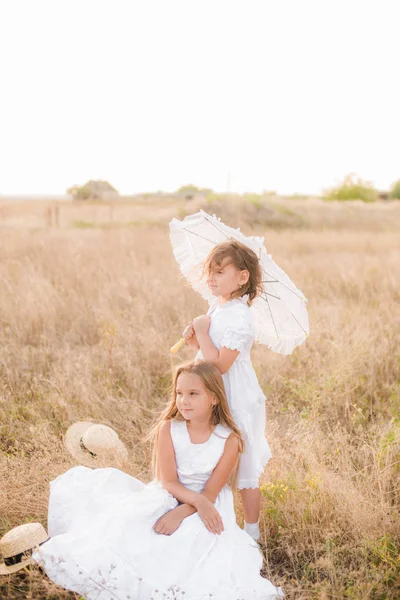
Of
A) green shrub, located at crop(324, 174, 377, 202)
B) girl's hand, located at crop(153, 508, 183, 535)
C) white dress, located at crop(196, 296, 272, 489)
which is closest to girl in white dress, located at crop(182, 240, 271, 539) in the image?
white dress, located at crop(196, 296, 272, 489)

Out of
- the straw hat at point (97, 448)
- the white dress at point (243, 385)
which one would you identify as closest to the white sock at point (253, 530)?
the white dress at point (243, 385)

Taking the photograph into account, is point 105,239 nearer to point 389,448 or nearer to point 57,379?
point 57,379

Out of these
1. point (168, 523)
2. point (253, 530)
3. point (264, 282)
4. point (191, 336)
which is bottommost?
point (253, 530)

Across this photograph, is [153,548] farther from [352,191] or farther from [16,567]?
[352,191]

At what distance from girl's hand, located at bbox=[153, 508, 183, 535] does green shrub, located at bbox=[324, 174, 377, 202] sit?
1774 inches

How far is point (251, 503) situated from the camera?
3.06 meters

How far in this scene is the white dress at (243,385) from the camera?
2885 millimetres

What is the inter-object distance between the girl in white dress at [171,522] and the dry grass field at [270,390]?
155mm

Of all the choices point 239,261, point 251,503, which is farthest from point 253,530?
point 239,261

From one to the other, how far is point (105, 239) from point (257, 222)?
8.30 metres

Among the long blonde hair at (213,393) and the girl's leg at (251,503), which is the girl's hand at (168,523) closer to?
the long blonde hair at (213,393)

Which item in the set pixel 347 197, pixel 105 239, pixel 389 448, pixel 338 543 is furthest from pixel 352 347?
pixel 347 197

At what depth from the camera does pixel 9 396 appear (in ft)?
14.8

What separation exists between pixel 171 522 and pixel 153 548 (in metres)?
0.15
